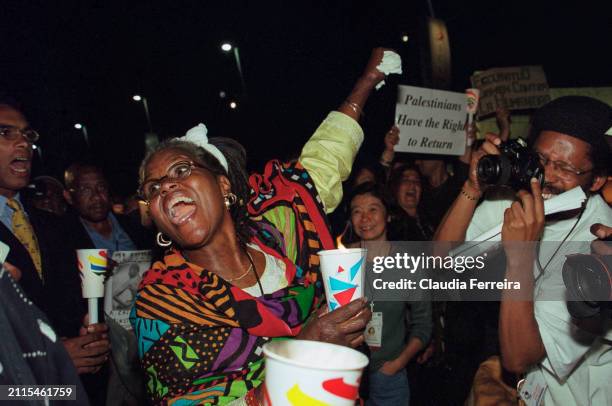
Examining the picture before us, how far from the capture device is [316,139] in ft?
7.59

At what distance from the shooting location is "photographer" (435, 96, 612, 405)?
167 cm

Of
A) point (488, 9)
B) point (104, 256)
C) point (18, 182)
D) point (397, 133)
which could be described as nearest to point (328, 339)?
point (104, 256)

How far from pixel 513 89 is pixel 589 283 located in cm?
471

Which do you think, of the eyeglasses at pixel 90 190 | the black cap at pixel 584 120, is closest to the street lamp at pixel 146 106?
the eyeglasses at pixel 90 190

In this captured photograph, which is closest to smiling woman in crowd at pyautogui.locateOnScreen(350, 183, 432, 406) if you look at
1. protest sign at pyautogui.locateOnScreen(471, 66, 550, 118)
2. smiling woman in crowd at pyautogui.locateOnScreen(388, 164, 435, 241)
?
smiling woman in crowd at pyautogui.locateOnScreen(388, 164, 435, 241)

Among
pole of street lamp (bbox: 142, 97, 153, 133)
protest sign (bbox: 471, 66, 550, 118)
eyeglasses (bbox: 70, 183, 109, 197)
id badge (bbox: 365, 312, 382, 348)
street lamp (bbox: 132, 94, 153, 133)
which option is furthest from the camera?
pole of street lamp (bbox: 142, 97, 153, 133)

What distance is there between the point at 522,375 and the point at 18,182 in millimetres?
3058

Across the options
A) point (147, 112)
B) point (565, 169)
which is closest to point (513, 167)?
point (565, 169)

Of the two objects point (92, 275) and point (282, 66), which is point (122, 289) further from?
point (282, 66)

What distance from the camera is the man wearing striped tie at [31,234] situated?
2.53 meters

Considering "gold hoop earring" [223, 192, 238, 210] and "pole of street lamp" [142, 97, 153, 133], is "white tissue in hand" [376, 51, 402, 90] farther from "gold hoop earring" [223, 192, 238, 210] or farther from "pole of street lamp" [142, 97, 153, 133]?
"pole of street lamp" [142, 97, 153, 133]

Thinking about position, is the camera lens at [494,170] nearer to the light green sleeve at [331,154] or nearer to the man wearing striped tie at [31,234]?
the light green sleeve at [331,154]

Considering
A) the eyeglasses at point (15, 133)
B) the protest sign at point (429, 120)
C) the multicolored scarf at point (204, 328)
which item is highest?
the protest sign at point (429, 120)

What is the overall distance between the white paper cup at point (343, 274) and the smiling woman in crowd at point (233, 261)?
3.8 inches
